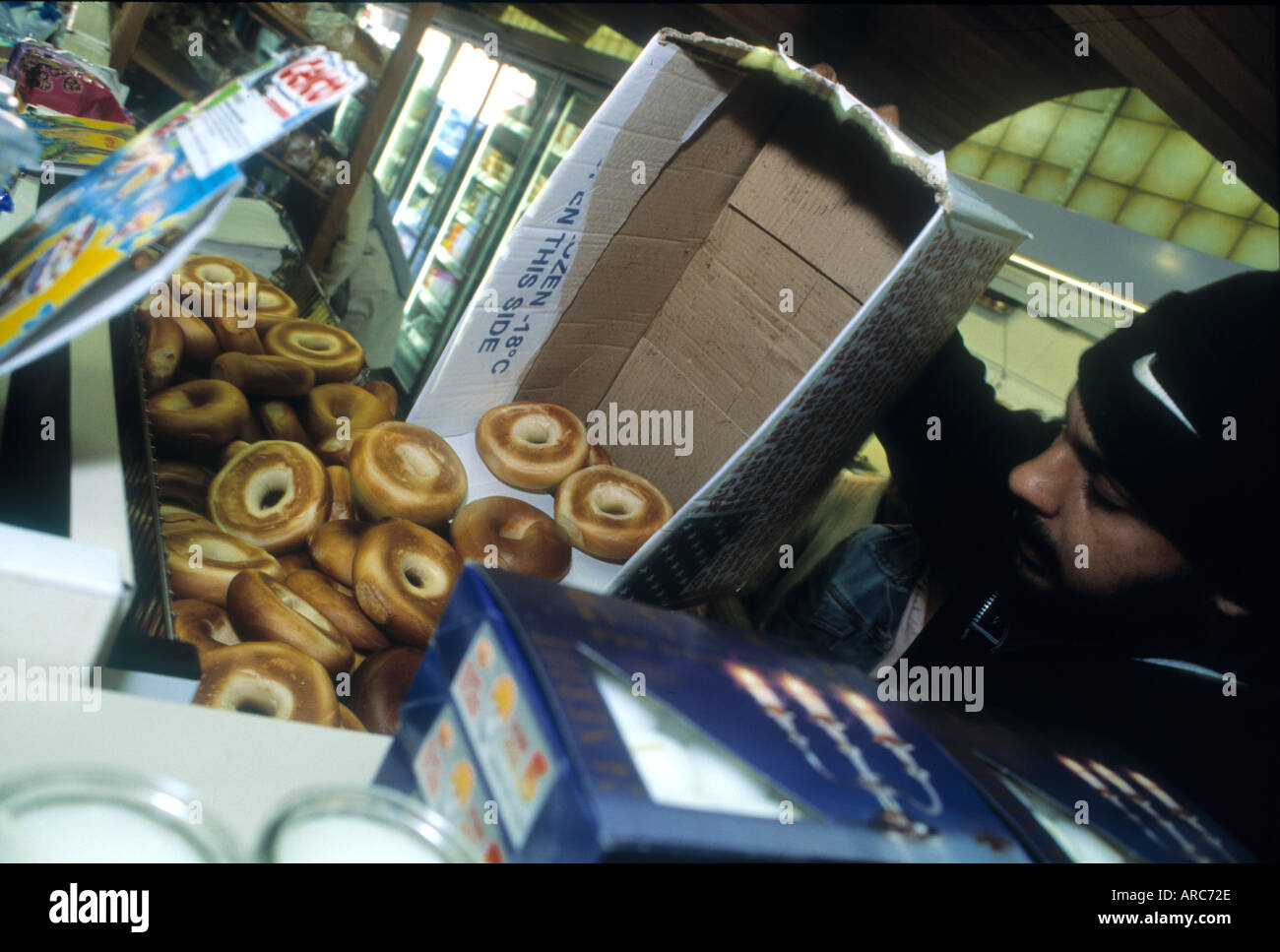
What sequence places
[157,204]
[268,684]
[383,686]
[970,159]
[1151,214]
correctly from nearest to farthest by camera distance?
[157,204] < [268,684] < [383,686] < [1151,214] < [970,159]

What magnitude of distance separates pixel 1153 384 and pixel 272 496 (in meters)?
1.74

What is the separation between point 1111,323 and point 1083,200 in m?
3.11

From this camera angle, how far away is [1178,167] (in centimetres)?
547

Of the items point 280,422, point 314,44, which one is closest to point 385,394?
point 280,422

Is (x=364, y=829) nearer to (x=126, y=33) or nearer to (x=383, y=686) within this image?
(x=383, y=686)

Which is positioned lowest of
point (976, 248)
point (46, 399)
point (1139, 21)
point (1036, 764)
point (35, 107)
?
point (35, 107)

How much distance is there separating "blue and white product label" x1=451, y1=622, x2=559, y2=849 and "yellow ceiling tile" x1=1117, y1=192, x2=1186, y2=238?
21.5ft

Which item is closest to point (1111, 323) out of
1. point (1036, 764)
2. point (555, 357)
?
point (555, 357)

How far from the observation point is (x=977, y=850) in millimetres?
614

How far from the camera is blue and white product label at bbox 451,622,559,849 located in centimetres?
52

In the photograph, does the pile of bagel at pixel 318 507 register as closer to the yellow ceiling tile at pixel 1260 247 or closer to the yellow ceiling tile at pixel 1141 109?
the yellow ceiling tile at pixel 1260 247

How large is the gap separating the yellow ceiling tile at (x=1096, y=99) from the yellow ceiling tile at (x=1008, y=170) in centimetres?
56

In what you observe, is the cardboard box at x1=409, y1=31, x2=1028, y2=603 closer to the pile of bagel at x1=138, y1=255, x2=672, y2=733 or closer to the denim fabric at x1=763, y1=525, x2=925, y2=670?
the pile of bagel at x1=138, y1=255, x2=672, y2=733

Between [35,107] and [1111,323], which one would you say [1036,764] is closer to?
[35,107]
